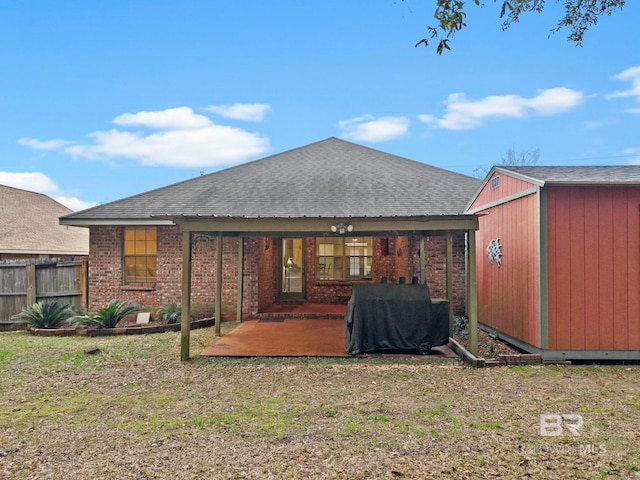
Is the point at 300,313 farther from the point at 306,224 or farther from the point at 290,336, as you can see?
the point at 306,224

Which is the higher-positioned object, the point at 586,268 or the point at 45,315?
the point at 586,268

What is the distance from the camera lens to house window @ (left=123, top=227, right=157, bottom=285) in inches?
430

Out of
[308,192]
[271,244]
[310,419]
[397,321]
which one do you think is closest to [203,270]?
[271,244]

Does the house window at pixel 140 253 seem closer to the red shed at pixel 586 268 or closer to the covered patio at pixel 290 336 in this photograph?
the covered patio at pixel 290 336

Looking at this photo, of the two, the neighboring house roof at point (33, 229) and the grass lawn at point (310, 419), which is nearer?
the grass lawn at point (310, 419)

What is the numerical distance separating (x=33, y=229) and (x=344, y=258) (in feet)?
45.8

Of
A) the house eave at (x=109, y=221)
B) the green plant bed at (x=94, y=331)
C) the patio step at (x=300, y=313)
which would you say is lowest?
the green plant bed at (x=94, y=331)

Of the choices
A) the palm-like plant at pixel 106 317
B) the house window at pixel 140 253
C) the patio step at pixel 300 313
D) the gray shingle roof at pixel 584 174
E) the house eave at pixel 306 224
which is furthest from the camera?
the house window at pixel 140 253

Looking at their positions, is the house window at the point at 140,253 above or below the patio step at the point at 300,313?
above

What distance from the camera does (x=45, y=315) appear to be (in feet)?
31.7

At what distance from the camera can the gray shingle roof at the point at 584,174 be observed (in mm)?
6301

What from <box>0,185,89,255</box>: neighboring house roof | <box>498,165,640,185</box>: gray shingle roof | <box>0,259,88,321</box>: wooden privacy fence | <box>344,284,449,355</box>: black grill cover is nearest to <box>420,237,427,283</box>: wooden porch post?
<box>498,165,640,185</box>: gray shingle roof

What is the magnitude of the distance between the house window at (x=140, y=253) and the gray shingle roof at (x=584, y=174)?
8.57m

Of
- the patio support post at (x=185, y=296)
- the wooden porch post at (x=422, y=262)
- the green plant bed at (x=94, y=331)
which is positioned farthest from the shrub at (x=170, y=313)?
the wooden porch post at (x=422, y=262)
